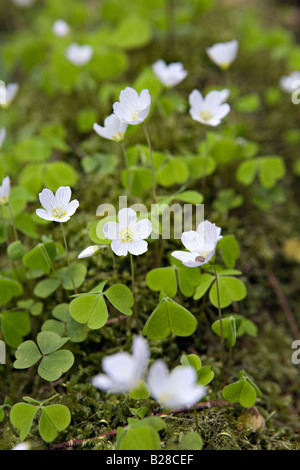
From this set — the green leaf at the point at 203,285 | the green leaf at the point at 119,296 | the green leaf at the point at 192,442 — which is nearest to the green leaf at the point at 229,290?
the green leaf at the point at 203,285

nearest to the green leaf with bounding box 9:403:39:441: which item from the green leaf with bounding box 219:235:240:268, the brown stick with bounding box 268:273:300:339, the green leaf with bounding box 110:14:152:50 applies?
the green leaf with bounding box 219:235:240:268

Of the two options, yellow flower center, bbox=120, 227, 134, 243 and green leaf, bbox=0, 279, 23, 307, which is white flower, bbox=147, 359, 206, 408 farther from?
green leaf, bbox=0, 279, 23, 307

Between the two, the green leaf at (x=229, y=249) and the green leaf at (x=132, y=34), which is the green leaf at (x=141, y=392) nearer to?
the green leaf at (x=229, y=249)

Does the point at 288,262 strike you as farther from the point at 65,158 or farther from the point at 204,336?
the point at 65,158

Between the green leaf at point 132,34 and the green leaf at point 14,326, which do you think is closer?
the green leaf at point 14,326

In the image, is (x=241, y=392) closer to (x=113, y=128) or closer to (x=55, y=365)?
(x=55, y=365)

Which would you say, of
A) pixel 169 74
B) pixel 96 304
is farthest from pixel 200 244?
pixel 169 74
